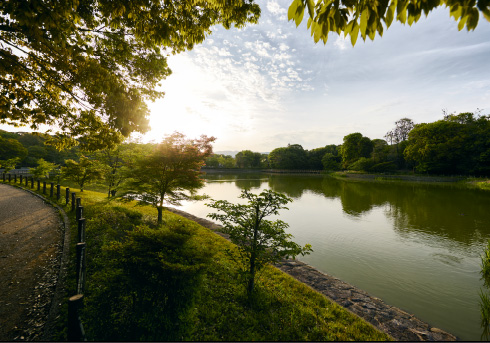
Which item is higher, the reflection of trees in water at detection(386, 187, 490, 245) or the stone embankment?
the reflection of trees in water at detection(386, 187, 490, 245)

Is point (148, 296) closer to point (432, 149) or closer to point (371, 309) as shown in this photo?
point (371, 309)

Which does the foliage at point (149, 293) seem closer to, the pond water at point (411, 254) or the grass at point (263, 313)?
the grass at point (263, 313)

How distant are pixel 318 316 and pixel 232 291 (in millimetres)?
2103

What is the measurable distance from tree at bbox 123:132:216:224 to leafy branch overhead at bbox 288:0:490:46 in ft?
25.5

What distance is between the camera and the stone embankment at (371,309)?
164 inches

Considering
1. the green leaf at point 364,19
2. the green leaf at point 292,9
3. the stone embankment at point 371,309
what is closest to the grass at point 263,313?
the stone embankment at point 371,309

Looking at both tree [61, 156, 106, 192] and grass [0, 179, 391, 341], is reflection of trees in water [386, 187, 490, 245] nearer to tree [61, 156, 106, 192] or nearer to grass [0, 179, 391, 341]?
grass [0, 179, 391, 341]

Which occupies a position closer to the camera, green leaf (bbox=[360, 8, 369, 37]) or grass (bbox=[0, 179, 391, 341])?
green leaf (bbox=[360, 8, 369, 37])

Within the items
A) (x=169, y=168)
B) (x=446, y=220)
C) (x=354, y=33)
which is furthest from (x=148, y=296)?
(x=446, y=220)

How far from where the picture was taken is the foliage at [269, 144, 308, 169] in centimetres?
8425

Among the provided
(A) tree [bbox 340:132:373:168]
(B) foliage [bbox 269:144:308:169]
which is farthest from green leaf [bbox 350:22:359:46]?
(B) foliage [bbox 269:144:308:169]

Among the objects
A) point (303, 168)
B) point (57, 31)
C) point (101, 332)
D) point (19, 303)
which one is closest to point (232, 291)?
point (101, 332)

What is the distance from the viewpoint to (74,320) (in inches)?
89.7

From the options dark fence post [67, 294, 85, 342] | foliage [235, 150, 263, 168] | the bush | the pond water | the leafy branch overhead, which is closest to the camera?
the leafy branch overhead
